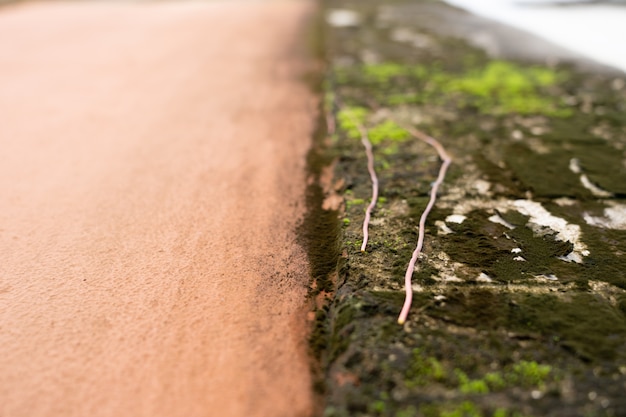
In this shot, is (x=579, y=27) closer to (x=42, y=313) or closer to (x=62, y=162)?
(x=62, y=162)

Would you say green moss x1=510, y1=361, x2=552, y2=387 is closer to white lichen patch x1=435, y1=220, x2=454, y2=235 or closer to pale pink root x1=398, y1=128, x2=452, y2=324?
pale pink root x1=398, y1=128, x2=452, y2=324

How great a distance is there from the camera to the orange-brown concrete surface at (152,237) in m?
1.68

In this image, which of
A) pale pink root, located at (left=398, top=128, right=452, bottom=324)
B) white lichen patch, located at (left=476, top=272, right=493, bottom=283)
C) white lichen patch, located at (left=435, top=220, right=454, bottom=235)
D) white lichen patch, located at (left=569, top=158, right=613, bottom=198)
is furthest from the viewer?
white lichen patch, located at (left=569, top=158, right=613, bottom=198)

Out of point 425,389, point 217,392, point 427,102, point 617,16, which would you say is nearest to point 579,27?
point 617,16

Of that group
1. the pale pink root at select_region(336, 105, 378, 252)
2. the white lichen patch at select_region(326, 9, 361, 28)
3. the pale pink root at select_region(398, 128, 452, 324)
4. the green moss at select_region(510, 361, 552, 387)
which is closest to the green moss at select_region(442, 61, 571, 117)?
the pale pink root at select_region(398, 128, 452, 324)

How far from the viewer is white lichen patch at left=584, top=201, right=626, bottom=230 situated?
92.2 inches

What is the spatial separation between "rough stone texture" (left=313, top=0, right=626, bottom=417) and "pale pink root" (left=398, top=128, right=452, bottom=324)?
0.03 meters

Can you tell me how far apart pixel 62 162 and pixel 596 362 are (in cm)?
313

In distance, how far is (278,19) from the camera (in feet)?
21.3

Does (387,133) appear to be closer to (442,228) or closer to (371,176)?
(371,176)

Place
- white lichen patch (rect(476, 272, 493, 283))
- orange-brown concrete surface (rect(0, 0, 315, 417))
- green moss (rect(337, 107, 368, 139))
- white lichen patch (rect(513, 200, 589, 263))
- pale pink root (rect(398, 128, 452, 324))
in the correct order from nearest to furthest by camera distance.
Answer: orange-brown concrete surface (rect(0, 0, 315, 417)), pale pink root (rect(398, 128, 452, 324)), white lichen patch (rect(476, 272, 493, 283)), white lichen patch (rect(513, 200, 589, 263)), green moss (rect(337, 107, 368, 139))

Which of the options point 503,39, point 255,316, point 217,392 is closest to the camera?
point 217,392

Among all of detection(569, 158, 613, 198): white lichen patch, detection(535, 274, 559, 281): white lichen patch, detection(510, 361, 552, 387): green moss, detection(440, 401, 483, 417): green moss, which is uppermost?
detection(569, 158, 613, 198): white lichen patch

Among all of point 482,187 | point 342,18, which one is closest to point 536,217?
point 482,187
